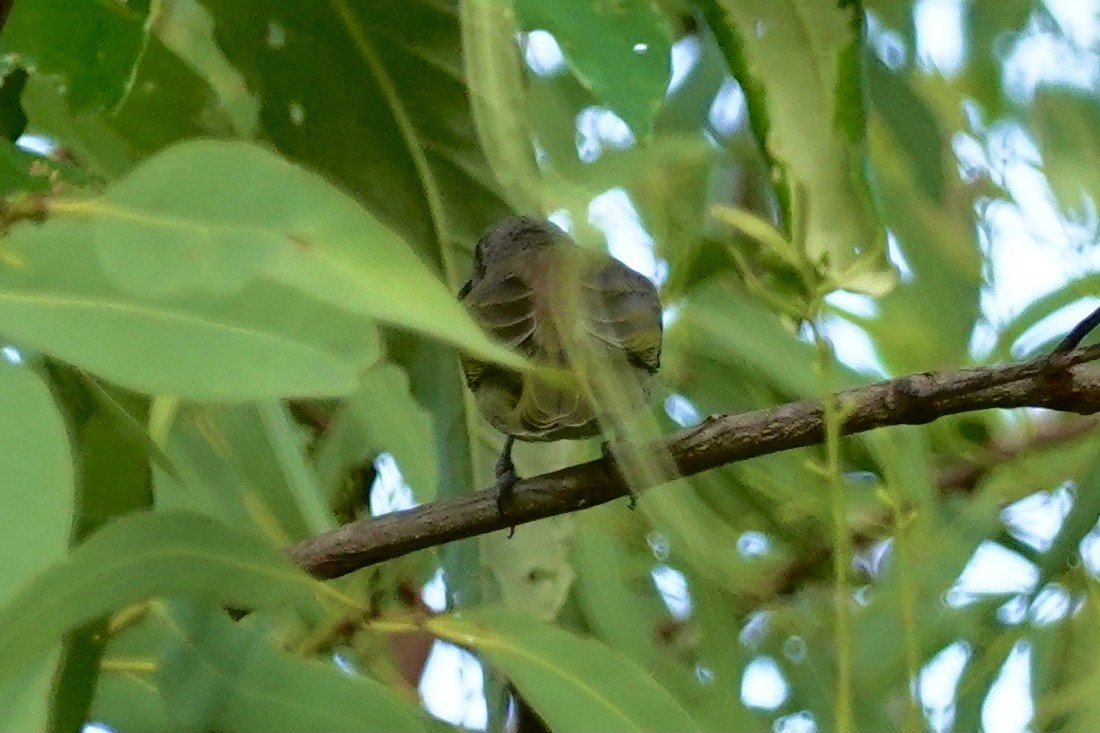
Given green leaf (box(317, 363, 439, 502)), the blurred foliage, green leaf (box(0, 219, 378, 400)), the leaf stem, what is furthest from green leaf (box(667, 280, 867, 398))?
green leaf (box(0, 219, 378, 400))

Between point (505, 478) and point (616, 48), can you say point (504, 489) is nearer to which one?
point (505, 478)

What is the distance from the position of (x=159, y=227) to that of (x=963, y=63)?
1.04m

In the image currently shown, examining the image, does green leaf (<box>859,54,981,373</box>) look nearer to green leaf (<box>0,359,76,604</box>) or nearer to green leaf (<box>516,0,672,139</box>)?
green leaf (<box>516,0,672,139</box>)

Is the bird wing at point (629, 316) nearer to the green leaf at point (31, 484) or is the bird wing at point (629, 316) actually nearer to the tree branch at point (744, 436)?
the tree branch at point (744, 436)

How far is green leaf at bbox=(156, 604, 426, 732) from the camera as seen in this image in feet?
2.27

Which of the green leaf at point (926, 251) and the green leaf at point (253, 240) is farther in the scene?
the green leaf at point (926, 251)

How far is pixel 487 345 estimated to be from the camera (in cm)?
47

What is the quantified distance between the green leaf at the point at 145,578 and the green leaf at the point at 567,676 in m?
0.10

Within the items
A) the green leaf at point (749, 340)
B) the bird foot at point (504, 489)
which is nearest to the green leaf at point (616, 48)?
the bird foot at point (504, 489)

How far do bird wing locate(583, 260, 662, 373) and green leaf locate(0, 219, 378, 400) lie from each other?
50cm

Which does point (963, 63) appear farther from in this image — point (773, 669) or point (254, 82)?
point (254, 82)

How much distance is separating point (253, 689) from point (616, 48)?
0.38 metres

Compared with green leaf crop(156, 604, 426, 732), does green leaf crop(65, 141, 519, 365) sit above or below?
above

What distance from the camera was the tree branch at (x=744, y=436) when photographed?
800 mm
